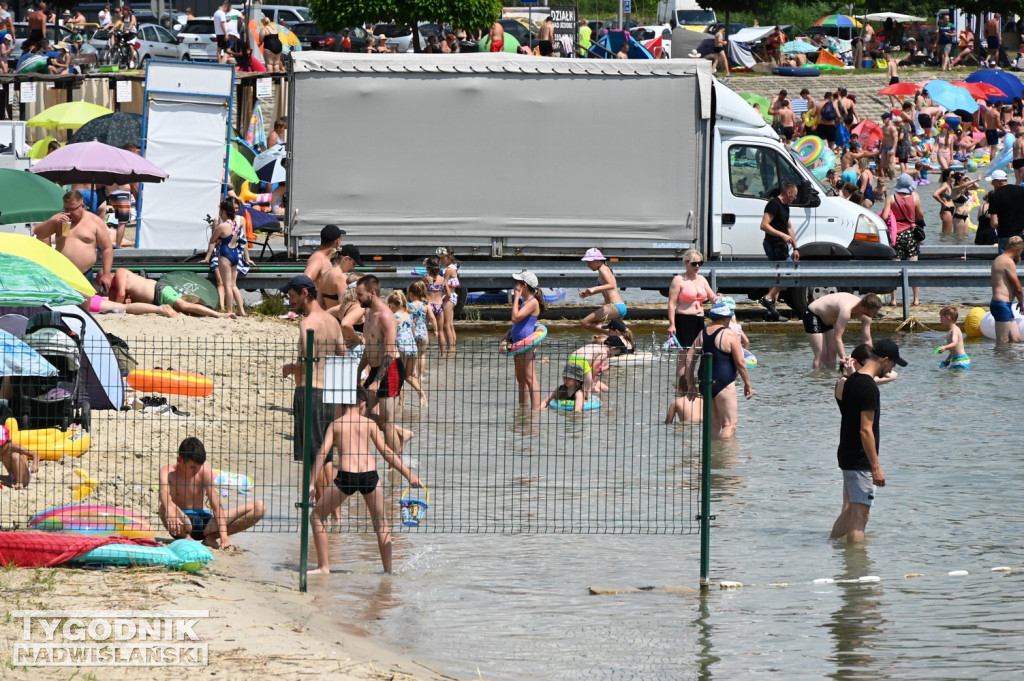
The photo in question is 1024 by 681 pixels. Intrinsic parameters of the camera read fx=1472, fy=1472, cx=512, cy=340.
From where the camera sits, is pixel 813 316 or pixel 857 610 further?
pixel 813 316

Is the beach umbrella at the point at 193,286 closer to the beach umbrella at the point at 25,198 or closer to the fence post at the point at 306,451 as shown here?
the beach umbrella at the point at 25,198

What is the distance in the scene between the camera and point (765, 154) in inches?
810

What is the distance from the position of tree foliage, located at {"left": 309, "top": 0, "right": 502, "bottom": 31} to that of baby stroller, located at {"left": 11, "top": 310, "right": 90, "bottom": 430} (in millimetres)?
29053

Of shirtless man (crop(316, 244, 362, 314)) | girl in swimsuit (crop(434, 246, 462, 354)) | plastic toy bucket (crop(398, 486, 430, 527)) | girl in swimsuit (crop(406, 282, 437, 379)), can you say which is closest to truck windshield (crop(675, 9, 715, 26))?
girl in swimsuit (crop(434, 246, 462, 354))

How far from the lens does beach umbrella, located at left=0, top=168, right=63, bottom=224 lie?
1703cm

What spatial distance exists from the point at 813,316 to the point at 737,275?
3.18 metres

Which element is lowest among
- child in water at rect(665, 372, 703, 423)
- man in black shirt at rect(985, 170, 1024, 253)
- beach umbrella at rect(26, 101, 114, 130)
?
child in water at rect(665, 372, 703, 423)

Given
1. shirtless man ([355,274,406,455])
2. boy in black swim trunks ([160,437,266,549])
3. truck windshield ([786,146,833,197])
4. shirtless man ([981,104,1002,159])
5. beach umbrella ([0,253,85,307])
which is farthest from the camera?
shirtless man ([981,104,1002,159])

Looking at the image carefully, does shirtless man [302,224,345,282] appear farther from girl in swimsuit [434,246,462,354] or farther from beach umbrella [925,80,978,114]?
beach umbrella [925,80,978,114]

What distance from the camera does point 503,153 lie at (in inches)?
797

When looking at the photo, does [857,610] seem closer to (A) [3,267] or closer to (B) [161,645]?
(B) [161,645]

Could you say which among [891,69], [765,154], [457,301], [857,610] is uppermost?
[891,69]

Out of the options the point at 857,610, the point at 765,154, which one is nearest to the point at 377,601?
the point at 857,610

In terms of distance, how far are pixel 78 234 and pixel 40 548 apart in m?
9.50
